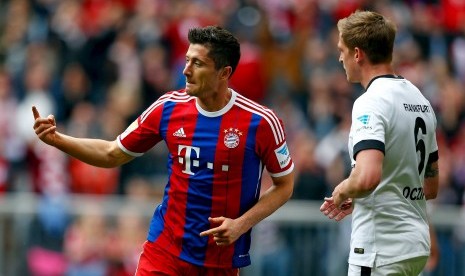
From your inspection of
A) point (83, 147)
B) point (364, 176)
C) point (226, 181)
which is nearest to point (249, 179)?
point (226, 181)

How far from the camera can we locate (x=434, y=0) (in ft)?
67.1

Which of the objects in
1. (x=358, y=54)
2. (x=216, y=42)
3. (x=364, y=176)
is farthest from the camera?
(x=216, y=42)

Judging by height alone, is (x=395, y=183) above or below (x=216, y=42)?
below

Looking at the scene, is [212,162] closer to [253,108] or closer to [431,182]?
[253,108]

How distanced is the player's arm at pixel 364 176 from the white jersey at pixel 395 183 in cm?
25

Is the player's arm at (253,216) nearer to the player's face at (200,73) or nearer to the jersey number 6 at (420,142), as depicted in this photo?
the player's face at (200,73)

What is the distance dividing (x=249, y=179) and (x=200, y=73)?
2.61 ft

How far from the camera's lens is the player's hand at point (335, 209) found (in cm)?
781

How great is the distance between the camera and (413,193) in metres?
7.68

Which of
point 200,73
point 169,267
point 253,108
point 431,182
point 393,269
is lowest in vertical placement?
point 169,267

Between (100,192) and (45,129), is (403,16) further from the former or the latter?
(45,129)

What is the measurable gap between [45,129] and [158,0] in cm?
1074

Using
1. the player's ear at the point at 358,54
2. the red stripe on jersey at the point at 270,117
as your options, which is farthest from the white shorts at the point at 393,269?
the player's ear at the point at 358,54

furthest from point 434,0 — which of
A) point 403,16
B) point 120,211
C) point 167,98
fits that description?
point 167,98
